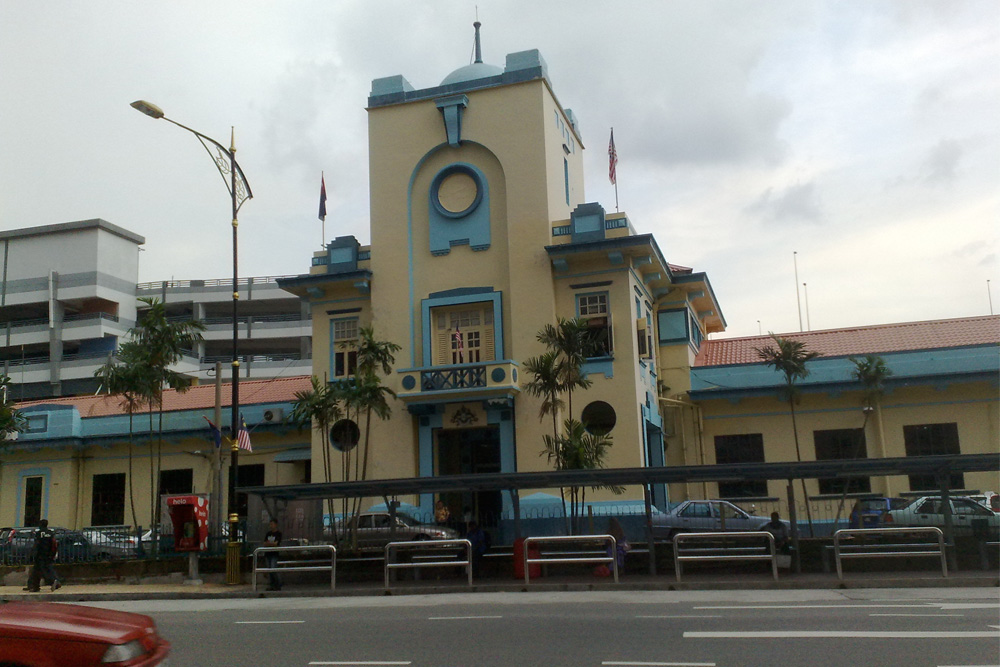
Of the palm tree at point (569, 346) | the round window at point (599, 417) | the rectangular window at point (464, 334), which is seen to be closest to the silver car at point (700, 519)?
the round window at point (599, 417)

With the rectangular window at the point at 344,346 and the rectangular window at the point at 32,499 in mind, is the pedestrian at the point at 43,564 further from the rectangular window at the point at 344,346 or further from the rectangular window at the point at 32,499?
the rectangular window at the point at 32,499

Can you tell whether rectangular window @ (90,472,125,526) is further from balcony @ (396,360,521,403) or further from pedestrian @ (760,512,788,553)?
pedestrian @ (760,512,788,553)

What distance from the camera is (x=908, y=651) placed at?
978cm

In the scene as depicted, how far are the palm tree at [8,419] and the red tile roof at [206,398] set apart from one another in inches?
71.1

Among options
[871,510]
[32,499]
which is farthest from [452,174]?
[32,499]

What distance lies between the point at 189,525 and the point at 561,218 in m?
14.8

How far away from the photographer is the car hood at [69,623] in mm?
6734

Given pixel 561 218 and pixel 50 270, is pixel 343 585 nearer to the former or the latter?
pixel 561 218

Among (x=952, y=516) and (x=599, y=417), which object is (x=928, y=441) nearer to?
(x=952, y=516)

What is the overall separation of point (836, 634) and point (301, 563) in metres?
13.6

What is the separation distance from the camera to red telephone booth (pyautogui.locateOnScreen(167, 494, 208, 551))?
22969mm

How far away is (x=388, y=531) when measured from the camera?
999 inches

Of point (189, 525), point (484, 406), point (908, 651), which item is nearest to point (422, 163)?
point (484, 406)

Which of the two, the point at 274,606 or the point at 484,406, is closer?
the point at 274,606
